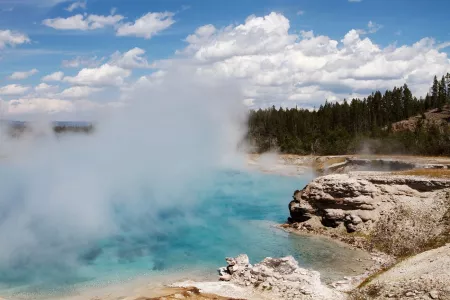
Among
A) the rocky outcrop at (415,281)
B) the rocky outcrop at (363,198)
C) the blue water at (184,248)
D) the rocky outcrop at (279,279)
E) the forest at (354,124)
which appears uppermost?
the forest at (354,124)

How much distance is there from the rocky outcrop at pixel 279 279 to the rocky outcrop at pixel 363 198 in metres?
13.8

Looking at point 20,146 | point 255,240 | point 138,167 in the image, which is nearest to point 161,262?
point 255,240

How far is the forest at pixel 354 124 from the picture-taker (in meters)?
99.2

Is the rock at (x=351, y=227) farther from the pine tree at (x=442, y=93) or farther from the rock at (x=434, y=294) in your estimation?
the pine tree at (x=442, y=93)

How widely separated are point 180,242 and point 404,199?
20.8m

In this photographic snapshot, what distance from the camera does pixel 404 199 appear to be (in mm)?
39594

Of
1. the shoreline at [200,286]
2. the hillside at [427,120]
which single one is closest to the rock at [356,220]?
the shoreline at [200,286]

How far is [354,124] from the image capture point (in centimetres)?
13138

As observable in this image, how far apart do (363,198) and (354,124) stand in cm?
9498

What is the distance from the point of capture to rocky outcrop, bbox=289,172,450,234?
128 feet

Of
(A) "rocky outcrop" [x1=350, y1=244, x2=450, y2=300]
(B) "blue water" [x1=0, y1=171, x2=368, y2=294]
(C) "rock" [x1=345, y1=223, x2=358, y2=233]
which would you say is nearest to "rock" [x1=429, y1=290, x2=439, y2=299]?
(A) "rocky outcrop" [x1=350, y1=244, x2=450, y2=300]

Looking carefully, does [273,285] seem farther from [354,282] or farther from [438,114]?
[438,114]

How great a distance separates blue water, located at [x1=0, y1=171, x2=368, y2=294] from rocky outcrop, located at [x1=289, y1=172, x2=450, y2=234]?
378 centimetres

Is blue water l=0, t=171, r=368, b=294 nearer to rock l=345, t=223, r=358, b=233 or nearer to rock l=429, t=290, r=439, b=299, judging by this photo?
rock l=345, t=223, r=358, b=233
